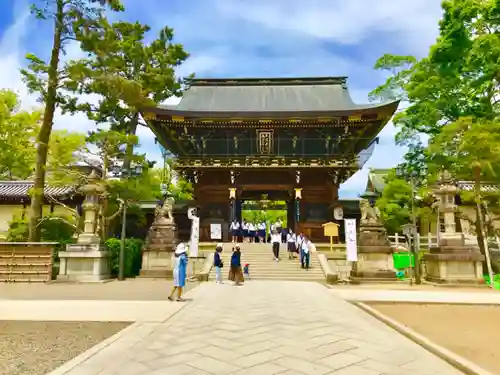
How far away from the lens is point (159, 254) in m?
17.5

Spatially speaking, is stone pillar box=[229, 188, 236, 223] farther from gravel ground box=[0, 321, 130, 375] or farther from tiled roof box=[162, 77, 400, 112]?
gravel ground box=[0, 321, 130, 375]

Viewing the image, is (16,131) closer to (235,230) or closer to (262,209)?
(235,230)

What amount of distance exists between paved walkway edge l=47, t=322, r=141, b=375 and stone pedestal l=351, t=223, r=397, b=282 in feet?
39.8

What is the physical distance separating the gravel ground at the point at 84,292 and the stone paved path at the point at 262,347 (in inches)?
123

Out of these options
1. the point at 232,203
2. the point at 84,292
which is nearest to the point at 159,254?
the point at 84,292

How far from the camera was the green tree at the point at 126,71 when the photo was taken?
15.6 meters

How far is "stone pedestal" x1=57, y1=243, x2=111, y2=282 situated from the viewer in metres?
15.6

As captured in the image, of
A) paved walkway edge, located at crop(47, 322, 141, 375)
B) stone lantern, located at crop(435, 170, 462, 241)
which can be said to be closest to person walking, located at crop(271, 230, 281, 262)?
stone lantern, located at crop(435, 170, 462, 241)

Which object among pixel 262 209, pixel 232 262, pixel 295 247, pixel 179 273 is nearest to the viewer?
pixel 179 273

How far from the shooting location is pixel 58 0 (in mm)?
15602

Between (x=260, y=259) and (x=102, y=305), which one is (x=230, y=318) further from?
(x=260, y=259)

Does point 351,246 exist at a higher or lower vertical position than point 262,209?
lower

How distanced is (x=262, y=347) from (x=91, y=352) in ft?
7.54

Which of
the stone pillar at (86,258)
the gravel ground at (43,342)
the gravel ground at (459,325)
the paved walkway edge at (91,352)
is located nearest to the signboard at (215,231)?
the stone pillar at (86,258)
